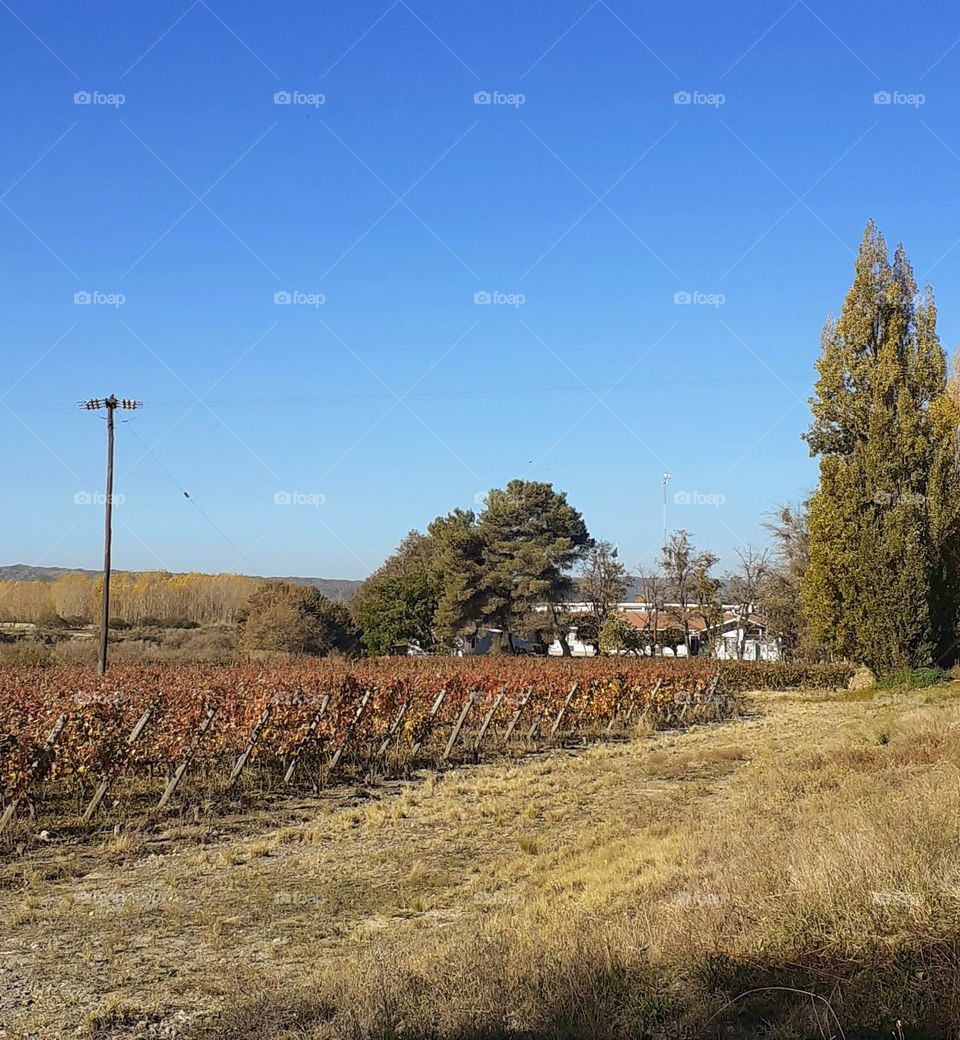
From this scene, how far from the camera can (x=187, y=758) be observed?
1368 centimetres

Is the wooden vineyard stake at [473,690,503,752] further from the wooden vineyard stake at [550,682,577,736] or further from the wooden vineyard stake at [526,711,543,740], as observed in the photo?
the wooden vineyard stake at [550,682,577,736]

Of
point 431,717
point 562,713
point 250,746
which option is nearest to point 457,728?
point 431,717

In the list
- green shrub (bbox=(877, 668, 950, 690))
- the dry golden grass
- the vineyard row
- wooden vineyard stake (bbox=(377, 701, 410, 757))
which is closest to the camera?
the dry golden grass

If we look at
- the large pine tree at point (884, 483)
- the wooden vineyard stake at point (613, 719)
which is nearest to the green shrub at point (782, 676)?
the large pine tree at point (884, 483)

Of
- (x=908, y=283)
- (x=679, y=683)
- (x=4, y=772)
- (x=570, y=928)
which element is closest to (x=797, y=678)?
(x=679, y=683)

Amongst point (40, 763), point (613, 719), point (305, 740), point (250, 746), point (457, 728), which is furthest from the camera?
point (613, 719)

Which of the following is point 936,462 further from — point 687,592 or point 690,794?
point 687,592

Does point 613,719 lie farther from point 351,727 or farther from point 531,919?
point 531,919

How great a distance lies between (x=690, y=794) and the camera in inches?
559

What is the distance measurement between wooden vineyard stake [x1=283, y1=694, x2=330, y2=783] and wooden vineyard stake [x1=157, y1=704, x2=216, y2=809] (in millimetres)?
1557

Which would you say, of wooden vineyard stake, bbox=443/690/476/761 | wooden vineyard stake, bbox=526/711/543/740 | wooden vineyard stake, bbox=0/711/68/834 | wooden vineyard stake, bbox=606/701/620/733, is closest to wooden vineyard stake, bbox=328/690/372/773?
wooden vineyard stake, bbox=443/690/476/761

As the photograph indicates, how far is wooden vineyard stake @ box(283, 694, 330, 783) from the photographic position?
1566cm

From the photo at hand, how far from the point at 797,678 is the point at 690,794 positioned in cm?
2868

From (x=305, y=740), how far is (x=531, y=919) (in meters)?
9.70
